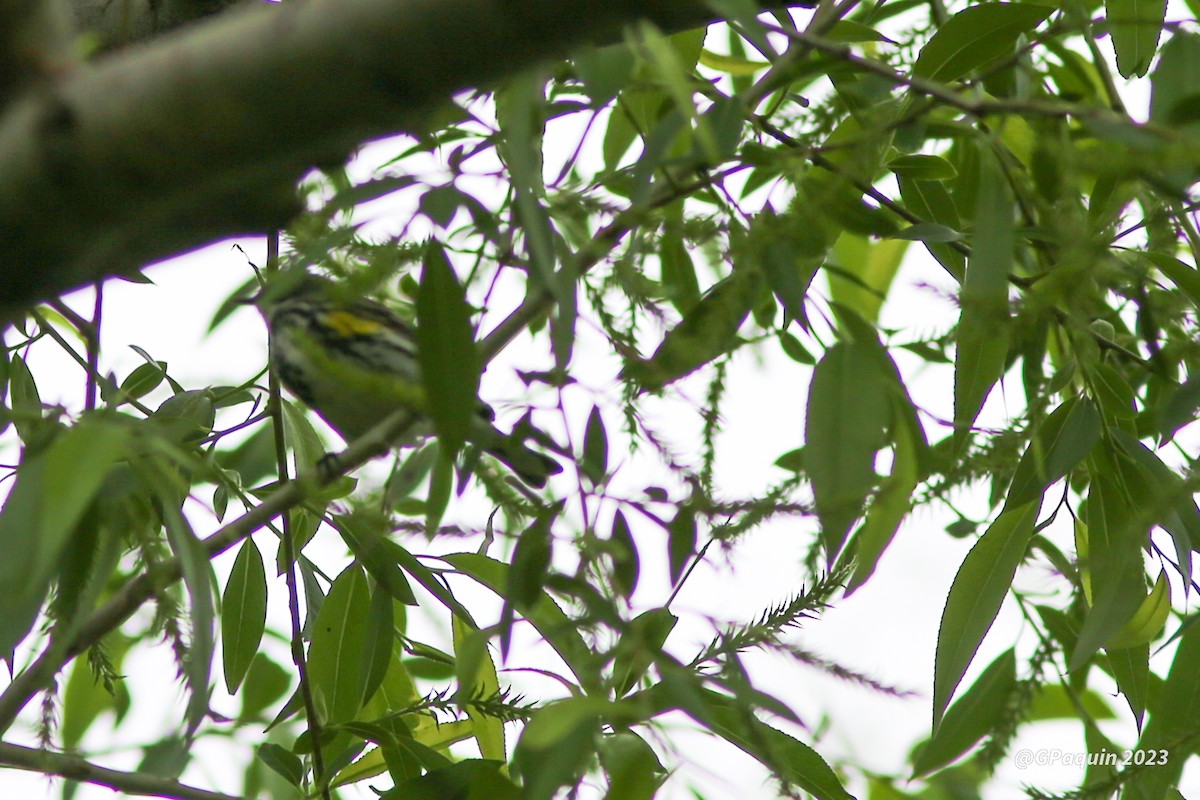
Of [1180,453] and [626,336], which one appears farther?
[1180,453]

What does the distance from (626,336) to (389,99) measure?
36 cm

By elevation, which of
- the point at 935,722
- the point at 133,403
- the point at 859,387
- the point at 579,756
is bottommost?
the point at 579,756

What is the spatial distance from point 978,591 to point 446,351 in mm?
758

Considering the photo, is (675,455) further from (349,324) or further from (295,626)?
(349,324)

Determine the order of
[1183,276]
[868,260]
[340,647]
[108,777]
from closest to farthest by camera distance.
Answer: [108,777]
[1183,276]
[340,647]
[868,260]

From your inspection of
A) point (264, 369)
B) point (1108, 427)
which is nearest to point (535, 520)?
point (1108, 427)

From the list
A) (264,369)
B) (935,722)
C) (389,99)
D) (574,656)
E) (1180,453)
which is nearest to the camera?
(389,99)

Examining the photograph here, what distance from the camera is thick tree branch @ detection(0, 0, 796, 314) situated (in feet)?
2.19

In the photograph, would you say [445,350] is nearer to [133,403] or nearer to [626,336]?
[626,336]

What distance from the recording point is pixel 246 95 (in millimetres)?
671

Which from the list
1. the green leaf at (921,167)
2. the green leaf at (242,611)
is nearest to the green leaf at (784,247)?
the green leaf at (921,167)

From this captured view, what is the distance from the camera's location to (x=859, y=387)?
987mm

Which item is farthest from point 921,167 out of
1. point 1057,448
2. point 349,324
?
point 349,324

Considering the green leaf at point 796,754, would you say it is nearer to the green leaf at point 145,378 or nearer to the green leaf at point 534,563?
the green leaf at point 534,563
